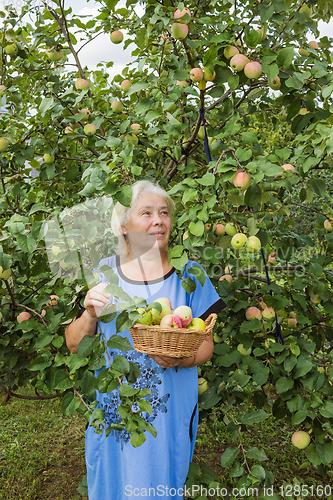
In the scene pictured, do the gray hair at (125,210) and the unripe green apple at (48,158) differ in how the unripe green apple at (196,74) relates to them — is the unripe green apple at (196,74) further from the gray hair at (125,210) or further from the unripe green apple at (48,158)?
the unripe green apple at (48,158)

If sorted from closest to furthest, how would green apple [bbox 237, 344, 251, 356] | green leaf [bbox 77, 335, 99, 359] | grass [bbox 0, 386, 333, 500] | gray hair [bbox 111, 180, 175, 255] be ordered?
1. green leaf [bbox 77, 335, 99, 359]
2. gray hair [bbox 111, 180, 175, 255]
3. green apple [bbox 237, 344, 251, 356]
4. grass [bbox 0, 386, 333, 500]

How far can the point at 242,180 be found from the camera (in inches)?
43.3

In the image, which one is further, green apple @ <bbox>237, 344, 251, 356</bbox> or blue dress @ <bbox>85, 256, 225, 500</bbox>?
green apple @ <bbox>237, 344, 251, 356</bbox>

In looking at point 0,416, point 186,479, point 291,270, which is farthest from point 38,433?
point 291,270

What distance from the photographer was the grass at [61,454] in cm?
238

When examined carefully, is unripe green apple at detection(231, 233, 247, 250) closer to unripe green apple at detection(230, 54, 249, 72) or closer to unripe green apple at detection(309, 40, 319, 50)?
unripe green apple at detection(230, 54, 249, 72)

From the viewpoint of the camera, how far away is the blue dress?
4.06 feet

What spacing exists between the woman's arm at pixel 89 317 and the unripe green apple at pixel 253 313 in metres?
0.79

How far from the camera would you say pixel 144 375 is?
1288 millimetres

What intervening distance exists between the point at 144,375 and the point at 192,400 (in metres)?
0.20

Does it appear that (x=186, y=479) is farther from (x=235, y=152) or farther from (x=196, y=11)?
(x=196, y=11)

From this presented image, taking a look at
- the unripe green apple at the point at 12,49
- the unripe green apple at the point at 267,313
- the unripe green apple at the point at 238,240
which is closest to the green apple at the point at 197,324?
the unripe green apple at the point at 238,240

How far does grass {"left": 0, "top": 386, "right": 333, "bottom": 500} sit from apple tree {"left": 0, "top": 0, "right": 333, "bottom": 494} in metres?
0.86

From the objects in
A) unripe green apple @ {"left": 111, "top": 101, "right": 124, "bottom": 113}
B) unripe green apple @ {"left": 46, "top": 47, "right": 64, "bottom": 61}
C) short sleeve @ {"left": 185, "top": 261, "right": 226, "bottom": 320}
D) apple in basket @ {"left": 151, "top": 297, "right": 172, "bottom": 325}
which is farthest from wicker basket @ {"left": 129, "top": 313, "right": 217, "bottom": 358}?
unripe green apple @ {"left": 46, "top": 47, "right": 64, "bottom": 61}
